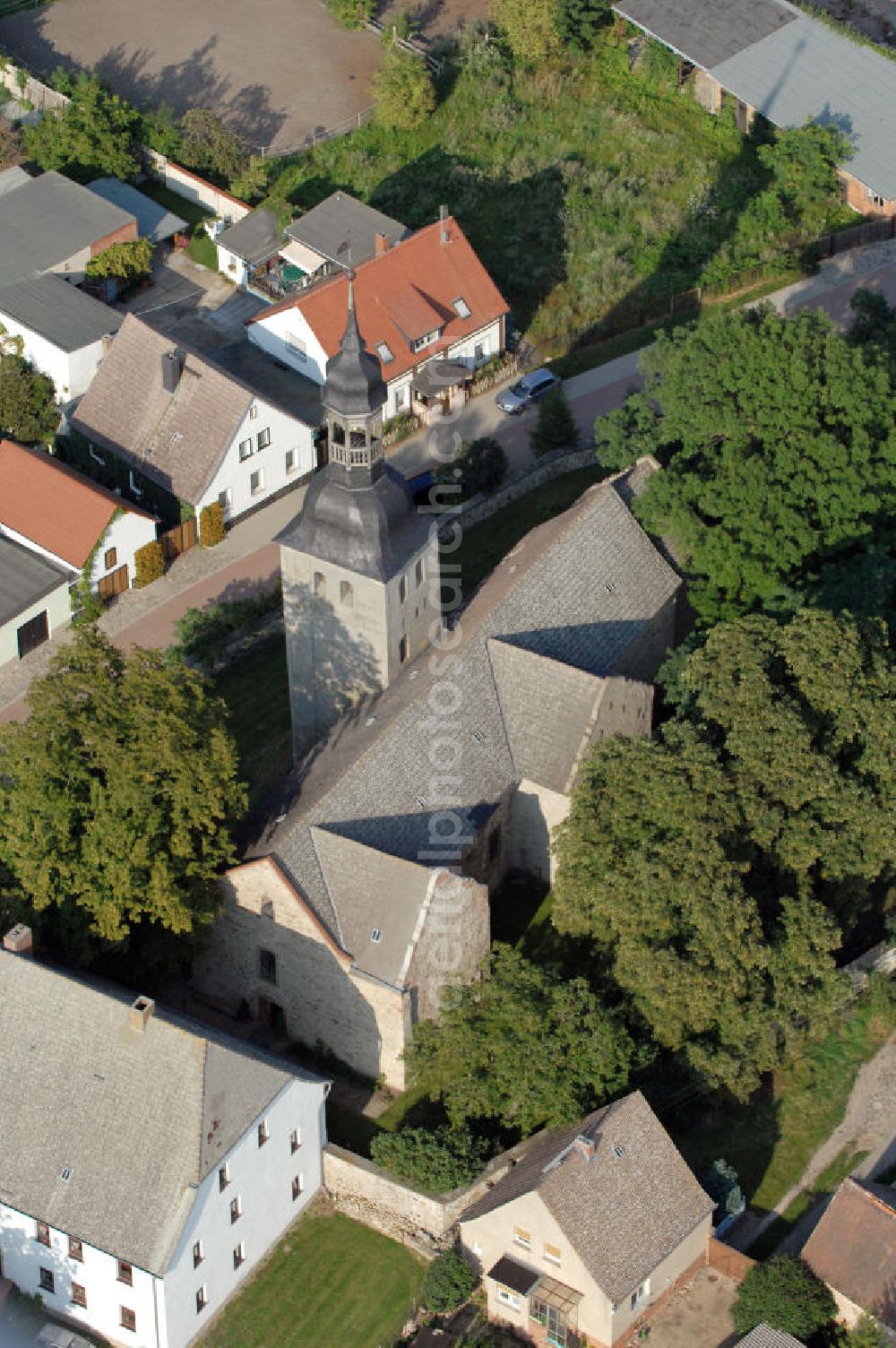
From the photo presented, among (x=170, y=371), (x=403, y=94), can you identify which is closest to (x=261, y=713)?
(x=170, y=371)

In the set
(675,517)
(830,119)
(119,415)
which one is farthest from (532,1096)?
(830,119)

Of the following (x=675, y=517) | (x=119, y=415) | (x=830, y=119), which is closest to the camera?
(x=675, y=517)

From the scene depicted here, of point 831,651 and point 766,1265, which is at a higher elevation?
point 831,651

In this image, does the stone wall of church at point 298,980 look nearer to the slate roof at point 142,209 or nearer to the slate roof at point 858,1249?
the slate roof at point 858,1249

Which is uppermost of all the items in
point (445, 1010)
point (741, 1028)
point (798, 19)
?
point (798, 19)

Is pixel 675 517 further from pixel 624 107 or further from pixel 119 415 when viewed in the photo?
pixel 624 107

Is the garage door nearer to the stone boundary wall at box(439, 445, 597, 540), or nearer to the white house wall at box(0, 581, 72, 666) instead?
the white house wall at box(0, 581, 72, 666)

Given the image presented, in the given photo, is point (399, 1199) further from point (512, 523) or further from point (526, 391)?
point (526, 391)

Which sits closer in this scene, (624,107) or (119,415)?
(119,415)
